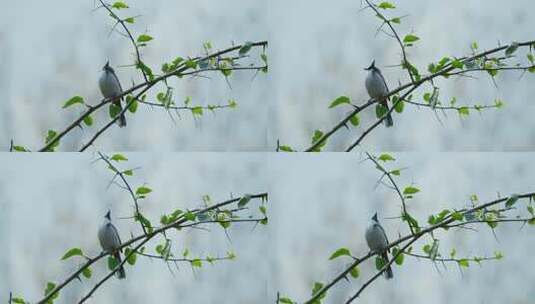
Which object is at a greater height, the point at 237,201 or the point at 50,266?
the point at 237,201

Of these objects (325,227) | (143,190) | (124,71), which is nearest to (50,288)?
(143,190)

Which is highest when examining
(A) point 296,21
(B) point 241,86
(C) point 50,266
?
(A) point 296,21

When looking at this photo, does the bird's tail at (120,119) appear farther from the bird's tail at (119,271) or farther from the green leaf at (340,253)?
the green leaf at (340,253)

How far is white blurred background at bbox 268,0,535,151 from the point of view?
6.22ft

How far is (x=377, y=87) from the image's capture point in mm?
1884

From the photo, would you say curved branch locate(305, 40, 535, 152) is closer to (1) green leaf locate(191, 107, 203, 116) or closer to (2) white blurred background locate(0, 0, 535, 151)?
(2) white blurred background locate(0, 0, 535, 151)

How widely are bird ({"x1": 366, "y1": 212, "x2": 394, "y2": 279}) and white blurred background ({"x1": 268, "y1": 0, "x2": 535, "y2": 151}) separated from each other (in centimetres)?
19

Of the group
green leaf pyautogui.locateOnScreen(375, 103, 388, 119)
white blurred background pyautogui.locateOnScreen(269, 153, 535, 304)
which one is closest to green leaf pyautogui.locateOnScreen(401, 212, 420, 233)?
white blurred background pyautogui.locateOnScreen(269, 153, 535, 304)

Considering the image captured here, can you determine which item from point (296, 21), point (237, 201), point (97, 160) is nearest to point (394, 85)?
point (296, 21)

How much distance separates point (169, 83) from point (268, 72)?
24cm

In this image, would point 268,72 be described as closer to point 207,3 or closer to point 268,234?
point 207,3

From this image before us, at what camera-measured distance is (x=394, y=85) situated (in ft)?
6.24

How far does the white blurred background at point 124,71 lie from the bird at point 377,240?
1.07 ft

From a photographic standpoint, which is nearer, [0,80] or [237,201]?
[0,80]
